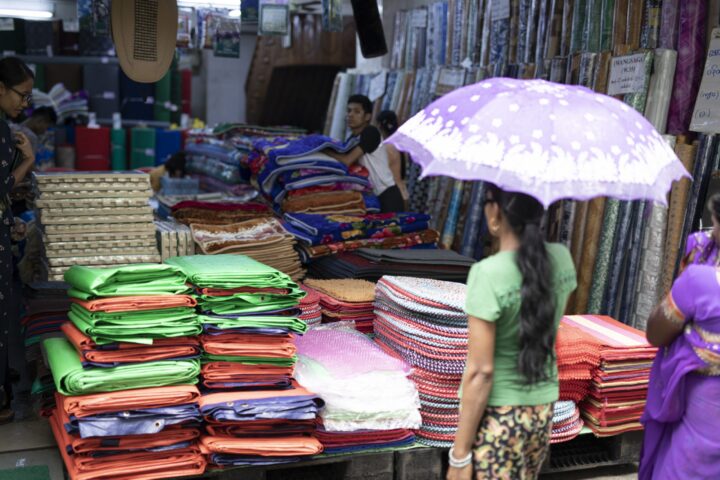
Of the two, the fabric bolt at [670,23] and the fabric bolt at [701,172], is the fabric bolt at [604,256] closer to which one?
the fabric bolt at [701,172]

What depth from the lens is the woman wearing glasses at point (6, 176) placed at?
383 centimetres

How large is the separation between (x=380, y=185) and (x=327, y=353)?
2.34 meters

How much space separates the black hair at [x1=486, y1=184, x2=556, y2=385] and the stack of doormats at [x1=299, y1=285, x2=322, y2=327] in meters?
2.04

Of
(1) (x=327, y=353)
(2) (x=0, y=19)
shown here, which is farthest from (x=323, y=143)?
(2) (x=0, y=19)

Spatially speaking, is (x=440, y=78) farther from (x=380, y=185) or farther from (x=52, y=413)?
(x=52, y=413)

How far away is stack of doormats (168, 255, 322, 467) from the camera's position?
3215 mm

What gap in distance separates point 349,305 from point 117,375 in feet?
4.72

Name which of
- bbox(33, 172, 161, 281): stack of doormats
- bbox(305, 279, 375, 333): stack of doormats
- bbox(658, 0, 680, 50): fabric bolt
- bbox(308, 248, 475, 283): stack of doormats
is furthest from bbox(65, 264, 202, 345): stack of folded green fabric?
bbox(658, 0, 680, 50): fabric bolt

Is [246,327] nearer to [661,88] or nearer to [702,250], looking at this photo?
[702,250]

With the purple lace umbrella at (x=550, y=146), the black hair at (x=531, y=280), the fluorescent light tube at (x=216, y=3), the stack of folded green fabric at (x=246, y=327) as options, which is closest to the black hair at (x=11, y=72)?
the stack of folded green fabric at (x=246, y=327)

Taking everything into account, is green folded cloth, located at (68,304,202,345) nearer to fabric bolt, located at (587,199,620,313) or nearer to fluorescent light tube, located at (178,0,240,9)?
fabric bolt, located at (587,199,620,313)

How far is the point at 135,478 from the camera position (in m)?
3.11

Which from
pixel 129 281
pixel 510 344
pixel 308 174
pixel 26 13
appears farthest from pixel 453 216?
pixel 26 13

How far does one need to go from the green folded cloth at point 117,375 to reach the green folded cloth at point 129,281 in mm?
277
